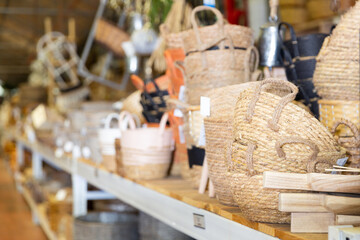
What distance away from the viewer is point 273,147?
109cm

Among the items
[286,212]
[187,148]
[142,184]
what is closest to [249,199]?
[286,212]

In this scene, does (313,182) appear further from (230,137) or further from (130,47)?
(130,47)

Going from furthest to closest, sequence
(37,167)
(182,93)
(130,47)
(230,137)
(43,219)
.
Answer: (37,167)
(43,219)
(130,47)
(182,93)
(230,137)

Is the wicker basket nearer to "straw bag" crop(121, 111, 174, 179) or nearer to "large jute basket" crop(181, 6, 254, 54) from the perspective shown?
"straw bag" crop(121, 111, 174, 179)

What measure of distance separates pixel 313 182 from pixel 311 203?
0.16ft

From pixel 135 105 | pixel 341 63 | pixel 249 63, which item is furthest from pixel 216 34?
pixel 135 105

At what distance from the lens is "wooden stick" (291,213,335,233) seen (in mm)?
1030

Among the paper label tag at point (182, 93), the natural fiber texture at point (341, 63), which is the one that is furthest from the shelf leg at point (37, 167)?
the natural fiber texture at point (341, 63)

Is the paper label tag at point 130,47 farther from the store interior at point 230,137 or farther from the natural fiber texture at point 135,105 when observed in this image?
the natural fiber texture at point 135,105

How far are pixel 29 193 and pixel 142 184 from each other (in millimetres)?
3925

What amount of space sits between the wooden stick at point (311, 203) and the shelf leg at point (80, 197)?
2.30m

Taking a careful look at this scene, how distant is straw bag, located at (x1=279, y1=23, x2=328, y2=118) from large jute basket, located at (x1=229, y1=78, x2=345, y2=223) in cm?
43

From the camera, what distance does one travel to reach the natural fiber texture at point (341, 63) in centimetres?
140

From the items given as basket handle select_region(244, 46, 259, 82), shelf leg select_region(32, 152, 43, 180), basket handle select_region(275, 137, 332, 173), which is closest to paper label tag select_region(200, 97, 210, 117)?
basket handle select_region(244, 46, 259, 82)
